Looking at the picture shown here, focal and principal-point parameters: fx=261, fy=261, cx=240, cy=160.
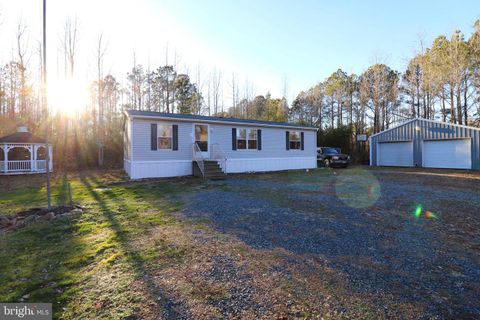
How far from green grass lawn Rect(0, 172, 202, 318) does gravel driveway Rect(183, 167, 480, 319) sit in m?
0.93

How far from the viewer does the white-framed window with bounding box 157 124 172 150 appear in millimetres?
12602

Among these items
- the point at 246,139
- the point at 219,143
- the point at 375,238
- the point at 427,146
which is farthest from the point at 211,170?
the point at 427,146

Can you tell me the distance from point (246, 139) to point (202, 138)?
110 inches

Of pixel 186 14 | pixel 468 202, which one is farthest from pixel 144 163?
pixel 468 202

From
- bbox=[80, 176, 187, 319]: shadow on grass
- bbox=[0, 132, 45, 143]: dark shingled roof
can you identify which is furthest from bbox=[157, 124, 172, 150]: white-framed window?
bbox=[0, 132, 45, 143]: dark shingled roof

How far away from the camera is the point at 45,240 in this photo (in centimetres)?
455

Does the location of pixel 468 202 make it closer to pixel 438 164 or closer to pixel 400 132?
pixel 438 164

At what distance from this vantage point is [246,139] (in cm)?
1542

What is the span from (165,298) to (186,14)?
1245 centimetres

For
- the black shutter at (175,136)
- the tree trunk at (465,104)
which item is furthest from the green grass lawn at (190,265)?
the tree trunk at (465,104)

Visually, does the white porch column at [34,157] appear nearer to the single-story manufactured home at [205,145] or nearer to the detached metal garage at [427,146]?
the single-story manufactured home at [205,145]

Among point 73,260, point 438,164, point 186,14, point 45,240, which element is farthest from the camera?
point 438,164

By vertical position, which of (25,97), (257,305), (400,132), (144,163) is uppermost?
(25,97)

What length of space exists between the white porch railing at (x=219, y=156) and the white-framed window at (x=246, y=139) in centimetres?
138
